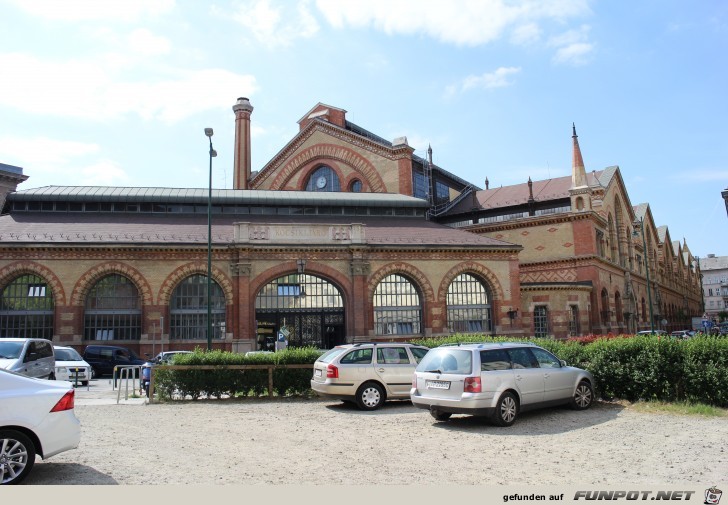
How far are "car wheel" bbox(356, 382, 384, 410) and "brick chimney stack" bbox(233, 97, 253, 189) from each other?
116 ft

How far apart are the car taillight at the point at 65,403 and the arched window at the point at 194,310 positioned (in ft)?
68.7

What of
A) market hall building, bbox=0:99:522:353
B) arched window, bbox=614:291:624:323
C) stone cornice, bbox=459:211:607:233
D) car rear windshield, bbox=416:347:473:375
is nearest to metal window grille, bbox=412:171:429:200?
stone cornice, bbox=459:211:607:233

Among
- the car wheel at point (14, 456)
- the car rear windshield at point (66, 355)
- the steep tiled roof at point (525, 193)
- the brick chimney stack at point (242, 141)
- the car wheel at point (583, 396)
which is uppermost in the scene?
the brick chimney stack at point (242, 141)

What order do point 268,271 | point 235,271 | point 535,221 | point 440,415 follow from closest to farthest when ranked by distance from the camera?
point 440,415, point 235,271, point 268,271, point 535,221

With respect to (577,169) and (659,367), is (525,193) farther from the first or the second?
(659,367)

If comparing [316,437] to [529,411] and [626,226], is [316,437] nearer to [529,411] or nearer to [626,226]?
[529,411]

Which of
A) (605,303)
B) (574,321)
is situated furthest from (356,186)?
(605,303)

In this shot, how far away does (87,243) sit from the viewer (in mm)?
27000

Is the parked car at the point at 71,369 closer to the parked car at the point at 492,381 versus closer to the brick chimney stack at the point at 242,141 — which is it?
the parked car at the point at 492,381

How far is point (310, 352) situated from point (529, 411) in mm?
6388

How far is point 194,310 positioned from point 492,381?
20.3m

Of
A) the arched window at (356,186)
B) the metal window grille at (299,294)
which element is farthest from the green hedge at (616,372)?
the arched window at (356,186)

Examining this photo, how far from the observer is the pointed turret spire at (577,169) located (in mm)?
40156

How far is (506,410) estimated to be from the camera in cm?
1100
